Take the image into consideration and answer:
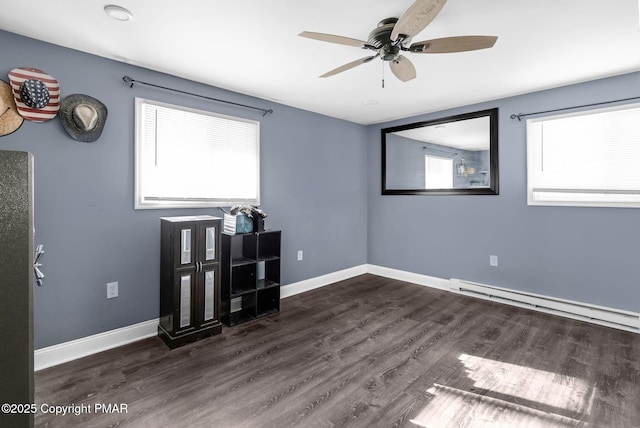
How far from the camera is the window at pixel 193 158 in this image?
2.88 m

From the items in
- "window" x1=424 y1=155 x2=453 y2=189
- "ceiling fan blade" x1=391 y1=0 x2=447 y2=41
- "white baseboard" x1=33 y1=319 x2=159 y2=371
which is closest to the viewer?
"ceiling fan blade" x1=391 y1=0 x2=447 y2=41

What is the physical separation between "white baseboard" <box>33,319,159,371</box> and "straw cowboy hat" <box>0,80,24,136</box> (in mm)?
1619

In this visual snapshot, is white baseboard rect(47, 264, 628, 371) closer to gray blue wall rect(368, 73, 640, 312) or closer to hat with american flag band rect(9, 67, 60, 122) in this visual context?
hat with american flag band rect(9, 67, 60, 122)

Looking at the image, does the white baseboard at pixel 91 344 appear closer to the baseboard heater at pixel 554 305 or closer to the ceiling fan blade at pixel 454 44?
the ceiling fan blade at pixel 454 44

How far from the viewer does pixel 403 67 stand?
7.48ft

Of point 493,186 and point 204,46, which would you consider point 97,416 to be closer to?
point 204,46

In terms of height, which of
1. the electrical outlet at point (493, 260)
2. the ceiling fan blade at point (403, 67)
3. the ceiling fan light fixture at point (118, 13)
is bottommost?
the electrical outlet at point (493, 260)

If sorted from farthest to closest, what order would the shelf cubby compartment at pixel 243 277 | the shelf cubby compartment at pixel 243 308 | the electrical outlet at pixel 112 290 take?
the shelf cubby compartment at pixel 243 277 < the shelf cubby compartment at pixel 243 308 < the electrical outlet at pixel 112 290

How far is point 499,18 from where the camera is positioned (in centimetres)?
208

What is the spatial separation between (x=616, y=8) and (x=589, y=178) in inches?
71.7

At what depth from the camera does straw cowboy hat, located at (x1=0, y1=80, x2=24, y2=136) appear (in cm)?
217

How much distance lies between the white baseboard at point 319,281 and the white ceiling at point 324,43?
2.40 meters

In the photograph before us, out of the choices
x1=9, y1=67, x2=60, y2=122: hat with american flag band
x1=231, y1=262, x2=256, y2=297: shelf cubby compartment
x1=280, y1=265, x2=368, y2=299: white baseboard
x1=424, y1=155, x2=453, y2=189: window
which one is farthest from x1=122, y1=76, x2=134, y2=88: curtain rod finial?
x1=424, y1=155, x2=453, y2=189: window

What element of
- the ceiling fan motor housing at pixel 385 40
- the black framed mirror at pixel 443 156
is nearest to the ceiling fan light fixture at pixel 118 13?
the ceiling fan motor housing at pixel 385 40
